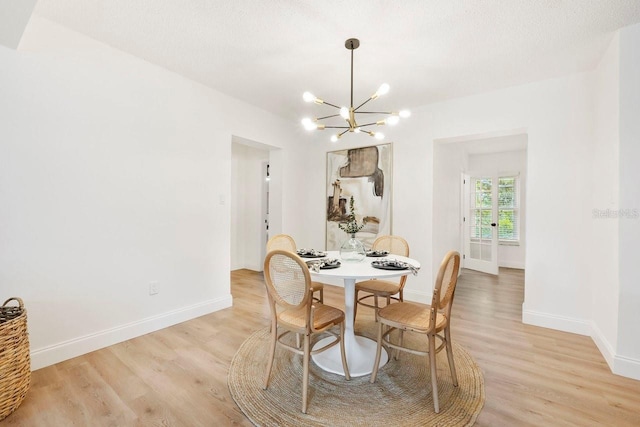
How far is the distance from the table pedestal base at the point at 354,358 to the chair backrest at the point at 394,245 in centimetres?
97

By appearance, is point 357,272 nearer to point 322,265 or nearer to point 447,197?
point 322,265

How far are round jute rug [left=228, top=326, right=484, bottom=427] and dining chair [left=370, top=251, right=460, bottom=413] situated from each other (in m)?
0.09

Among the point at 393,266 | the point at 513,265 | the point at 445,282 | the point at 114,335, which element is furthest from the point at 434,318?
the point at 513,265

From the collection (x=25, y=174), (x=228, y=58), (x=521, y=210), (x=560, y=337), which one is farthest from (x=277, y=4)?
(x=521, y=210)

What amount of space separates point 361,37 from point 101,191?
2.53m

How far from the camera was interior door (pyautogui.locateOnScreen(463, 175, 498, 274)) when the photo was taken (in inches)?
218

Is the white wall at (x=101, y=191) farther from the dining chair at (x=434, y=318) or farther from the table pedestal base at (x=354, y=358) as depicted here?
the dining chair at (x=434, y=318)

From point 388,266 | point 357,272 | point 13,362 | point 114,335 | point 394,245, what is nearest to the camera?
point 13,362

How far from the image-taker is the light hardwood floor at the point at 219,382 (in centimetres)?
163

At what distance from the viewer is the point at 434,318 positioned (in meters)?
1.74

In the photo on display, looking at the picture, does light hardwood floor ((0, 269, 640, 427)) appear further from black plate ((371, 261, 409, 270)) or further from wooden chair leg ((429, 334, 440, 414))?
black plate ((371, 261, 409, 270))

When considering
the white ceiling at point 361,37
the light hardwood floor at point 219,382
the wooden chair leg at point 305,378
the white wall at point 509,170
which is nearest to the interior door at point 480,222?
the white wall at point 509,170

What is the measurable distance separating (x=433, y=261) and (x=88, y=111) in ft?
13.1

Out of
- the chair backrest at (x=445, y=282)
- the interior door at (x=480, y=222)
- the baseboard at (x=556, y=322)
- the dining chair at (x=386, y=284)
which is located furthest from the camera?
the interior door at (x=480, y=222)
